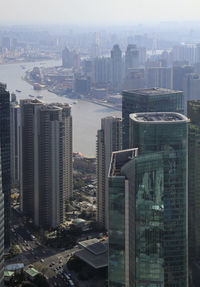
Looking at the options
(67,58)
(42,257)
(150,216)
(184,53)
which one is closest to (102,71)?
(67,58)

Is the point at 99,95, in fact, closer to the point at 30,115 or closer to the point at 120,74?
the point at 120,74

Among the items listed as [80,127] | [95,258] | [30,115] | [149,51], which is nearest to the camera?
[95,258]

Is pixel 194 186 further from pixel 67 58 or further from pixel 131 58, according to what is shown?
pixel 67 58

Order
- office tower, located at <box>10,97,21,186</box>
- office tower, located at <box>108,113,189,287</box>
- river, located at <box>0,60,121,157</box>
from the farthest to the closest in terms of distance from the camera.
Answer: river, located at <box>0,60,121,157</box>
office tower, located at <box>10,97,21,186</box>
office tower, located at <box>108,113,189,287</box>

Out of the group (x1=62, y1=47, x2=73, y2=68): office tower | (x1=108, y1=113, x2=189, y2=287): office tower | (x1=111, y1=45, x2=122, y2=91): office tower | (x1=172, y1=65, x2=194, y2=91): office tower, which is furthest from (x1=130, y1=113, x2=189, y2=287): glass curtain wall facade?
(x1=62, y1=47, x2=73, y2=68): office tower

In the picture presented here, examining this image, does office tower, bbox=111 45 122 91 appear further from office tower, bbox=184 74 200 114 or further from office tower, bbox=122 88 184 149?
office tower, bbox=122 88 184 149

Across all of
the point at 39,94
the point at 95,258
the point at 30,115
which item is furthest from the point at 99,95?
the point at 95,258
